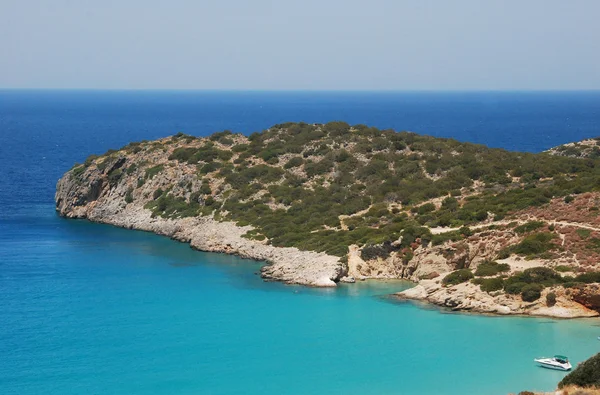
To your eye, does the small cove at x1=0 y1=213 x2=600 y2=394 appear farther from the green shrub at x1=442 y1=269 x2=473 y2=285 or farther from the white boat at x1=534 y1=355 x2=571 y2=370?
the green shrub at x1=442 y1=269 x2=473 y2=285

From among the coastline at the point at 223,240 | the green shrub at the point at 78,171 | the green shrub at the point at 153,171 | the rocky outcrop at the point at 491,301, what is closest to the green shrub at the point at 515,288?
the rocky outcrop at the point at 491,301

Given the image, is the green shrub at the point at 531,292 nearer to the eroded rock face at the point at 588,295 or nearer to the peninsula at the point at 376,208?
the peninsula at the point at 376,208

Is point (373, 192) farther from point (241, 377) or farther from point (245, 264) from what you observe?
point (241, 377)

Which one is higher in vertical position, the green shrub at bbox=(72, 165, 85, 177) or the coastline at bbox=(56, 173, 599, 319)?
the green shrub at bbox=(72, 165, 85, 177)

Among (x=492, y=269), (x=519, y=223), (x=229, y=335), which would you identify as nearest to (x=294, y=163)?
(x=519, y=223)

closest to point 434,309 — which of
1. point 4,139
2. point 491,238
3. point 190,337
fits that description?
point 491,238

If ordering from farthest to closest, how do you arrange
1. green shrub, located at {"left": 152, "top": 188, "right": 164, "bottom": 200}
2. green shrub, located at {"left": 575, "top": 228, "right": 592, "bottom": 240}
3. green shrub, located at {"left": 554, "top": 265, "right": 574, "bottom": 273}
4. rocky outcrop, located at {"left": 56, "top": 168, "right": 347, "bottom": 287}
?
green shrub, located at {"left": 152, "top": 188, "right": 164, "bottom": 200}
rocky outcrop, located at {"left": 56, "top": 168, "right": 347, "bottom": 287}
green shrub, located at {"left": 575, "top": 228, "right": 592, "bottom": 240}
green shrub, located at {"left": 554, "top": 265, "right": 574, "bottom": 273}

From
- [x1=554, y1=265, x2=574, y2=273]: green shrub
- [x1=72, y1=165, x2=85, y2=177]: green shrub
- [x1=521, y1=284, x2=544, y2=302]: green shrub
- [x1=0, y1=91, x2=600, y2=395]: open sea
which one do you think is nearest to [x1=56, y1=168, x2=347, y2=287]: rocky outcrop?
[x1=72, y1=165, x2=85, y2=177]: green shrub
